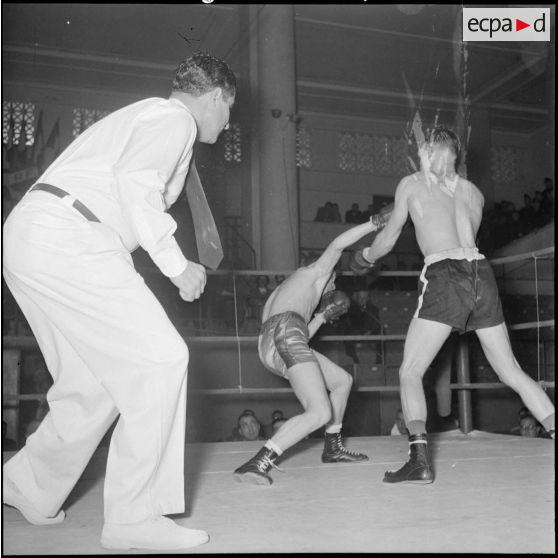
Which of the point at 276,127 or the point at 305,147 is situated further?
the point at 305,147

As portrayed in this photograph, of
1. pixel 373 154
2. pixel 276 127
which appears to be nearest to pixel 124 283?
pixel 276 127

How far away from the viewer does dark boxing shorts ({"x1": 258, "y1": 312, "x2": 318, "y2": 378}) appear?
251cm

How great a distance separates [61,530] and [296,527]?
541mm

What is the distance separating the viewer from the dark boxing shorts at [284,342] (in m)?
2.51

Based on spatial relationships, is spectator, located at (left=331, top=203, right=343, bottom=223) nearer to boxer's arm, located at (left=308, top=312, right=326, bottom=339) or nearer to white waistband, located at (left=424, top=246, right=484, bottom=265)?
boxer's arm, located at (left=308, top=312, right=326, bottom=339)

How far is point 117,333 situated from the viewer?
4.76ft

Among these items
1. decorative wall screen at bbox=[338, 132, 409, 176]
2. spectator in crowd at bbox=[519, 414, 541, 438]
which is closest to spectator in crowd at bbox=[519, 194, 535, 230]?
decorative wall screen at bbox=[338, 132, 409, 176]

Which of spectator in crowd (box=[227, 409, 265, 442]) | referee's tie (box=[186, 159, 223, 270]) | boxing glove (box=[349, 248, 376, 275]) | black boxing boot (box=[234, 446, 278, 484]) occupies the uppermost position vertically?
referee's tie (box=[186, 159, 223, 270])

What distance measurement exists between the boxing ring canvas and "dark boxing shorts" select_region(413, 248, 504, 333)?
503 millimetres

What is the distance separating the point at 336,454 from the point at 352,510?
3.01 ft

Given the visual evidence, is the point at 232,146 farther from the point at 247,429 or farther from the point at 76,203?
the point at 76,203

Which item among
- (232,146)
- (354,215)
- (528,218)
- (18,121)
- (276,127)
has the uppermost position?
(18,121)

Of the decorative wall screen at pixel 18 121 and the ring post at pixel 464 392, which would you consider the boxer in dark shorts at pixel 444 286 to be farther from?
the decorative wall screen at pixel 18 121

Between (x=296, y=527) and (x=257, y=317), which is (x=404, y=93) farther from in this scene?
(x=296, y=527)
